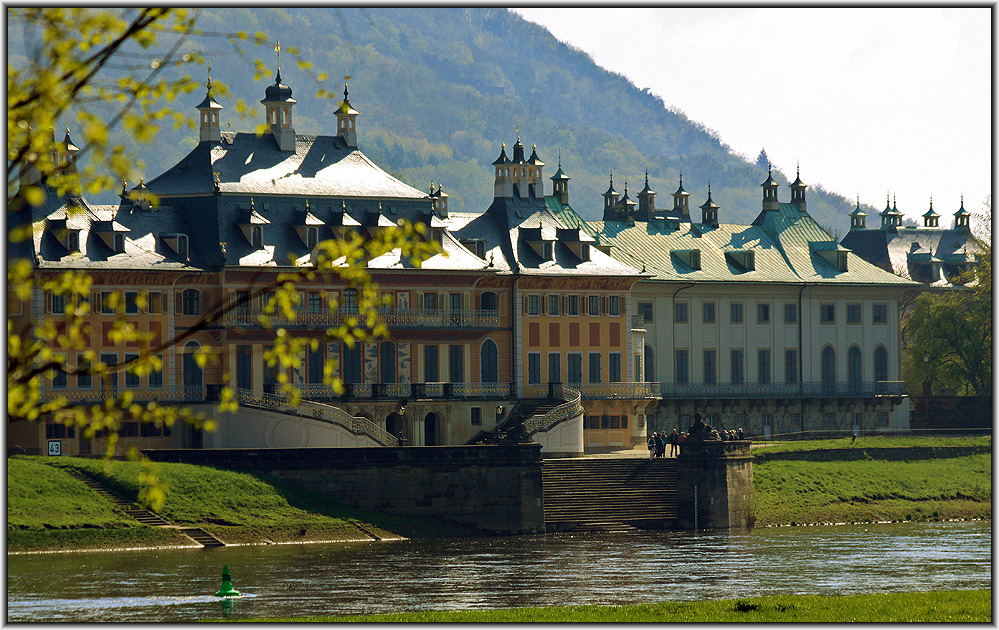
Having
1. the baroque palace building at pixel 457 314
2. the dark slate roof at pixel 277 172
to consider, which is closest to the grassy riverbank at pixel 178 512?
the baroque palace building at pixel 457 314

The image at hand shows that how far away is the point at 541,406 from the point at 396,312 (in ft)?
26.8

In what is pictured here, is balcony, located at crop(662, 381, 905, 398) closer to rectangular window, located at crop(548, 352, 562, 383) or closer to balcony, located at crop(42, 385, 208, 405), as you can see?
rectangular window, located at crop(548, 352, 562, 383)

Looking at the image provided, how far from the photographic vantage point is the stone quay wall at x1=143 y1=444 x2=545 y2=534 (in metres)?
64.1

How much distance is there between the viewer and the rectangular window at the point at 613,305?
8556 centimetres

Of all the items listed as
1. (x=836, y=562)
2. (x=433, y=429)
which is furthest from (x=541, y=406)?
(x=836, y=562)

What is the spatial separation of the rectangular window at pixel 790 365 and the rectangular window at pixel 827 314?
2.87 meters

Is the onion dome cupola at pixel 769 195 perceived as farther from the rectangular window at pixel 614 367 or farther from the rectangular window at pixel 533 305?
the rectangular window at pixel 533 305

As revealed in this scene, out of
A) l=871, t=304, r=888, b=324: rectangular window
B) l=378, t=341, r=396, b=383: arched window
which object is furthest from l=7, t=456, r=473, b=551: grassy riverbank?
l=871, t=304, r=888, b=324: rectangular window

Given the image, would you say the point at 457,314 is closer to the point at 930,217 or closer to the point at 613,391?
the point at 613,391

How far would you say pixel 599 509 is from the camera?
67.9m

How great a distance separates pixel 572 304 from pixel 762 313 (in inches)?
668

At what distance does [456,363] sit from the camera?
80000 mm

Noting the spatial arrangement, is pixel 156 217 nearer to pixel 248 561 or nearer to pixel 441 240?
pixel 441 240

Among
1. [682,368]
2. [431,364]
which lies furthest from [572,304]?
[682,368]
